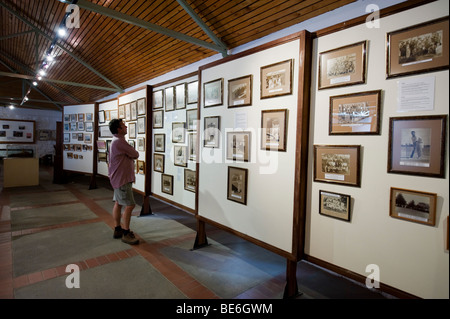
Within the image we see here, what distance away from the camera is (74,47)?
790cm

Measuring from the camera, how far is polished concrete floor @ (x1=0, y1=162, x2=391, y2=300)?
279cm

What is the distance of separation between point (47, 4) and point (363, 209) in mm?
8066

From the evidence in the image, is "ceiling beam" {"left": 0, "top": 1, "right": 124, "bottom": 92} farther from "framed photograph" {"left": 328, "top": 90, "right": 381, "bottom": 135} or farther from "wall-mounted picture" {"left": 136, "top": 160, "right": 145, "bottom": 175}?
"framed photograph" {"left": 328, "top": 90, "right": 381, "bottom": 135}

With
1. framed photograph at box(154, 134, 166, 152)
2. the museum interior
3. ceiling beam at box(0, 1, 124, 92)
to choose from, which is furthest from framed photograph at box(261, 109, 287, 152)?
ceiling beam at box(0, 1, 124, 92)

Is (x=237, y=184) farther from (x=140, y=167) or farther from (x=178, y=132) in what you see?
(x=140, y=167)

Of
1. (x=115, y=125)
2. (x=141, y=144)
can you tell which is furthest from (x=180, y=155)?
(x=141, y=144)

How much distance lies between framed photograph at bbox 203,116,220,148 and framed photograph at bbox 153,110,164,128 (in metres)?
1.91

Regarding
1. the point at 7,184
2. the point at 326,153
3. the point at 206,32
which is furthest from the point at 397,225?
the point at 7,184

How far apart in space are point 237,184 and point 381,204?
1.65 metres

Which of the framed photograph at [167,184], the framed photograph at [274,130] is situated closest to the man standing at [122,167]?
the framed photograph at [167,184]

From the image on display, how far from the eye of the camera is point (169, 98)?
5.14 meters

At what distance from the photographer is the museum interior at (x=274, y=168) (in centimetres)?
190
